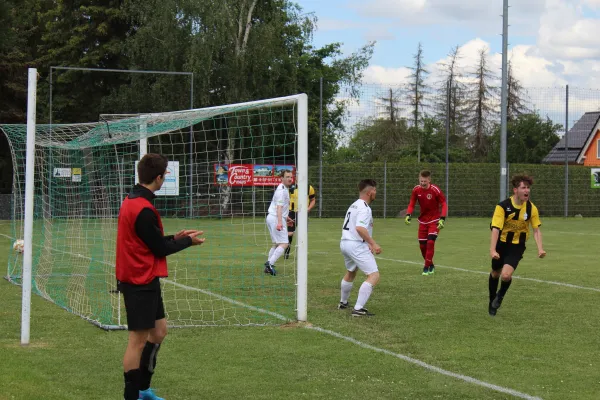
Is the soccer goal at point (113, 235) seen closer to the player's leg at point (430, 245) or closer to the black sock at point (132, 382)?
the player's leg at point (430, 245)

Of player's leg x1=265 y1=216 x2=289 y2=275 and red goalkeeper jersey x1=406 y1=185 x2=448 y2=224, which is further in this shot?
red goalkeeper jersey x1=406 y1=185 x2=448 y2=224

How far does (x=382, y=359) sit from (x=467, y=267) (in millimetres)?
8750

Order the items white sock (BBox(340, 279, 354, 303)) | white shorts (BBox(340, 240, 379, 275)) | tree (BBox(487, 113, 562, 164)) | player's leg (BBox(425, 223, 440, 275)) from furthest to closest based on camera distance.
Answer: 1. tree (BBox(487, 113, 562, 164))
2. player's leg (BBox(425, 223, 440, 275))
3. white sock (BBox(340, 279, 354, 303))
4. white shorts (BBox(340, 240, 379, 275))

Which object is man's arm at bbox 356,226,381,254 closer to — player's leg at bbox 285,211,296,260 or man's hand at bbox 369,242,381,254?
man's hand at bbox 369,242,381,254

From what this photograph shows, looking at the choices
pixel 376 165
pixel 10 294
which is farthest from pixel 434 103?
pixel 10 294

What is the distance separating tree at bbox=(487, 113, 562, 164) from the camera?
190 ft

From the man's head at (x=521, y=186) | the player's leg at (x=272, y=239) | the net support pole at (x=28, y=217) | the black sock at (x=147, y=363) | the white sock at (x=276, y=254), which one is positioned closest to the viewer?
the black sock at (x=147, y=363)

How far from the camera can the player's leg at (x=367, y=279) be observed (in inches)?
394

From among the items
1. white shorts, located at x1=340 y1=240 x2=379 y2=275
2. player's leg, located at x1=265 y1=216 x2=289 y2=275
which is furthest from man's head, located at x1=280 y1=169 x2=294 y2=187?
white shorts, located at x1=340 y1=240 x2=379 y2=275

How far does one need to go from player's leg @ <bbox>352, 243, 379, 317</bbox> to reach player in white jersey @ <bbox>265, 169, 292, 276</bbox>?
4068mm

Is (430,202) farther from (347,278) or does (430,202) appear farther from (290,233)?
(347,278)

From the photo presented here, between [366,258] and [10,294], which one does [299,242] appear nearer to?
[366,258]

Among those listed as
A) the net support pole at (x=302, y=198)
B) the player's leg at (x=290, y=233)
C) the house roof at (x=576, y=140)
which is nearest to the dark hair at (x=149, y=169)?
the net support pole at (x=302, y=198)

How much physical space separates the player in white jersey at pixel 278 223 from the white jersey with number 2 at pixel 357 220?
3.93 meters
